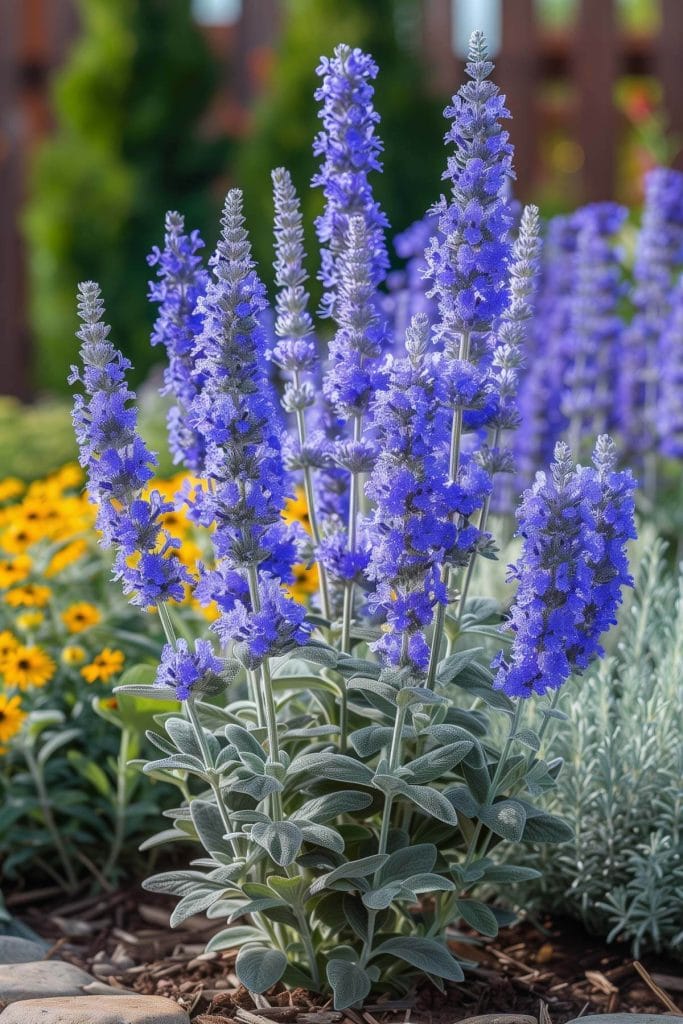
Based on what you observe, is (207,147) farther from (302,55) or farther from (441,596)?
(441,596)

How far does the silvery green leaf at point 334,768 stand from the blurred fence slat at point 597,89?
26.3 ft

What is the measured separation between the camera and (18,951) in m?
2.51

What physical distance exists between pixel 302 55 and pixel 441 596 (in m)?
6.91

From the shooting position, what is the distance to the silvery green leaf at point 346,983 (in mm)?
2105

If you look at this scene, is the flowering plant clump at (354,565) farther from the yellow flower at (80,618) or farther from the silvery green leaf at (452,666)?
the yellow flower at (80,618)

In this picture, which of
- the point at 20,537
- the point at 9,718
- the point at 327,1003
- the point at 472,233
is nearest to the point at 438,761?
the point at 327,1003

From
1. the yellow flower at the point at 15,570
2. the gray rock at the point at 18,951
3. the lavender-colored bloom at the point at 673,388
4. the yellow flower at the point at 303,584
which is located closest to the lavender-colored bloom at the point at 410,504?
the gray rock at the point at 18,951

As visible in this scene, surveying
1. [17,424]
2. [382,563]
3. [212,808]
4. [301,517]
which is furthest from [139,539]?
[17,424]

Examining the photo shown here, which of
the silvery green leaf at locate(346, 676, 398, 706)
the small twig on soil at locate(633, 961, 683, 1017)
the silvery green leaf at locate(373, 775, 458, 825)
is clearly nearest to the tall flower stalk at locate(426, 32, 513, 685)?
the silvery green leaf at locate(346, 676, 398, 706)

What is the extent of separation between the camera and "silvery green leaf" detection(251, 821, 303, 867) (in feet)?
6.42

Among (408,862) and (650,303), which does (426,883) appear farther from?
(650,303)

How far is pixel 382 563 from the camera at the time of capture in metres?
1.94

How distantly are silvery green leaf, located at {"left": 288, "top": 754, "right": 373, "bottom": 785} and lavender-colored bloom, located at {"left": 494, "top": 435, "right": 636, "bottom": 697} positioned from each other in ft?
0.87

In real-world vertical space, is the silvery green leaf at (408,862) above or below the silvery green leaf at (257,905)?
above
